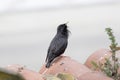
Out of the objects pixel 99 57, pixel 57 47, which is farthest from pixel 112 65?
pixel 57 47

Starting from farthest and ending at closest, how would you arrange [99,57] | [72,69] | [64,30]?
[64,30], [99,57], [72,69]

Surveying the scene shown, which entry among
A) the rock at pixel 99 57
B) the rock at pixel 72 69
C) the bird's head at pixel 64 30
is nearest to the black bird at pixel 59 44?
the bird's head at pixel 64 30

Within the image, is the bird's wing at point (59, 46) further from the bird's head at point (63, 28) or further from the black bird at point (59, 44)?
the bird's head at point (63, 28)

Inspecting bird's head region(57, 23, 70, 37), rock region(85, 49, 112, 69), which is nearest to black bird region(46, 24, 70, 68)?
bird's head region(57, 23, 70, 37)

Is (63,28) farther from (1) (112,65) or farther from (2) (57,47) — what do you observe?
(1) (112,65)

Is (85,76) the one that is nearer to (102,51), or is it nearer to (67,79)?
(67,79)

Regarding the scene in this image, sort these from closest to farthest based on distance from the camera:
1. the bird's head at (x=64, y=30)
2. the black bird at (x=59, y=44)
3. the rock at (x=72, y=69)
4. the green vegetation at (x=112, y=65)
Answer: the rock at (x=72, y=69) < the green vegetation at (x=112, y=65) < the black bird at (x=59, y=44) < the bird's head at (x=64, y=30)

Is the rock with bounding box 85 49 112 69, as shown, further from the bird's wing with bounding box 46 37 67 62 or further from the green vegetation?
the bird's wing with bounding box 46 37 67 62

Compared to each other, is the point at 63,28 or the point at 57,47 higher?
the point at 63,28
